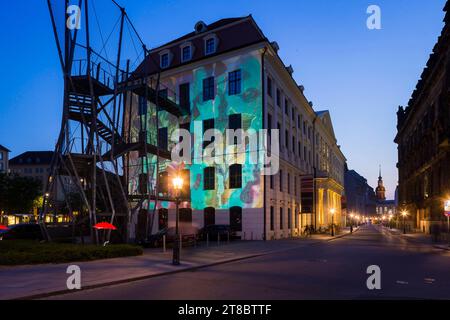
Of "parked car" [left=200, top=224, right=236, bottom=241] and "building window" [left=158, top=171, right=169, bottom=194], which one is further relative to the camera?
"building window" [left=158, top=171, right=169, bottom=194]

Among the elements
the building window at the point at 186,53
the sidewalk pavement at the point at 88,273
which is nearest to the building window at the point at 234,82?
the building window at the point at 186,53

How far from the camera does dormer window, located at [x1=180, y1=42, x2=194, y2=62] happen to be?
38.1m

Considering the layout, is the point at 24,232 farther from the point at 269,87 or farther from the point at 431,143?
the point at 431,143

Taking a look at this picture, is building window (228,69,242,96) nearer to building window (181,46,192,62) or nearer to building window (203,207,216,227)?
building window (181,46,192,62)

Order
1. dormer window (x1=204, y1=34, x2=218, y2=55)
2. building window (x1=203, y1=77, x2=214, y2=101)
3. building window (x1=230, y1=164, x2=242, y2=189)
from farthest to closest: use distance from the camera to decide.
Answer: dormer window (x1=204, y1=34, x2=218, y2=55)
building window (x1=203, y1=77, x2=214, y2=101)
building window (x1=230, y1=164, x2=242, y2=189)

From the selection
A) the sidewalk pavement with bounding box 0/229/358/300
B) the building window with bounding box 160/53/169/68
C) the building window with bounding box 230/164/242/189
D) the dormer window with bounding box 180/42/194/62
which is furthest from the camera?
the building window with bounding box 160/53/169/68

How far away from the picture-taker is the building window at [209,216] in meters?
34.8

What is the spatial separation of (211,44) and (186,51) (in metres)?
3.09

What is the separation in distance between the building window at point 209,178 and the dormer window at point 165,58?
12.0 meters

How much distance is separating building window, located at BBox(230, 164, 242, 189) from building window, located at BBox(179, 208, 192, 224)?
4.92 m

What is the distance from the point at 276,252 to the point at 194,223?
1323cm

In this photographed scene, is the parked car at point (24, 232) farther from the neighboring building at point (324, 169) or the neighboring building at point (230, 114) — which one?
the neighboring building at point (324, 169)

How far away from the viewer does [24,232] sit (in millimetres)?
27672

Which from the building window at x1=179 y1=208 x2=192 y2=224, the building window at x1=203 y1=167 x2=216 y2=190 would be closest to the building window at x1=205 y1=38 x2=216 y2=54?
the building window at x1=203 y1=167 x2=216 y2=190
